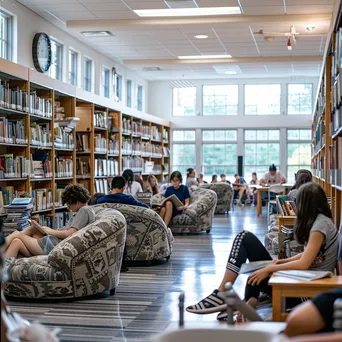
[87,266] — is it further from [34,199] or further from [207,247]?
[207,247]

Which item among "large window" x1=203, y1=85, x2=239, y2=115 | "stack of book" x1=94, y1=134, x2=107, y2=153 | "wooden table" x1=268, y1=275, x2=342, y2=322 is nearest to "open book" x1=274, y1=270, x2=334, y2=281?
"wooden table" x1=268, y1=275, x2=342, y2=322

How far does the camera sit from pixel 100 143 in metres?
12.7

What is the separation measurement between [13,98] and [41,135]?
1.08 m

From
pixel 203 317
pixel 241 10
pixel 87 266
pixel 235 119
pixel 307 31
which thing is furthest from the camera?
pixel 235 119

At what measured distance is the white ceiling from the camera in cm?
1062

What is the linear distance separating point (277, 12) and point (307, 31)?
5.44 feet

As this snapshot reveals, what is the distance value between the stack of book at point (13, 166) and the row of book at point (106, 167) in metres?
3.71

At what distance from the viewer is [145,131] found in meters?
17.3

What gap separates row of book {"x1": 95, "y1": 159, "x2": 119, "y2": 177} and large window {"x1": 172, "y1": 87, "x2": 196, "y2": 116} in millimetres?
7460

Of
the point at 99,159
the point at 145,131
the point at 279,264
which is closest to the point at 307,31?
the point at 99,159

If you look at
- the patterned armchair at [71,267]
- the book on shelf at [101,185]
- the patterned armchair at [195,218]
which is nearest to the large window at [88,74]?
the book on shelf at [101,185]

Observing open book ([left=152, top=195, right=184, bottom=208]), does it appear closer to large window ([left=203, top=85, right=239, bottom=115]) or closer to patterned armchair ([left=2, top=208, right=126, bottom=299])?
patterned armchair ([left=2, top=208, right=126, bottom=299])

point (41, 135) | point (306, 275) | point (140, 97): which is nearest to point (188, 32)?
point (41, 135)

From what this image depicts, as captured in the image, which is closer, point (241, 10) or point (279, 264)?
point (279, 264)
